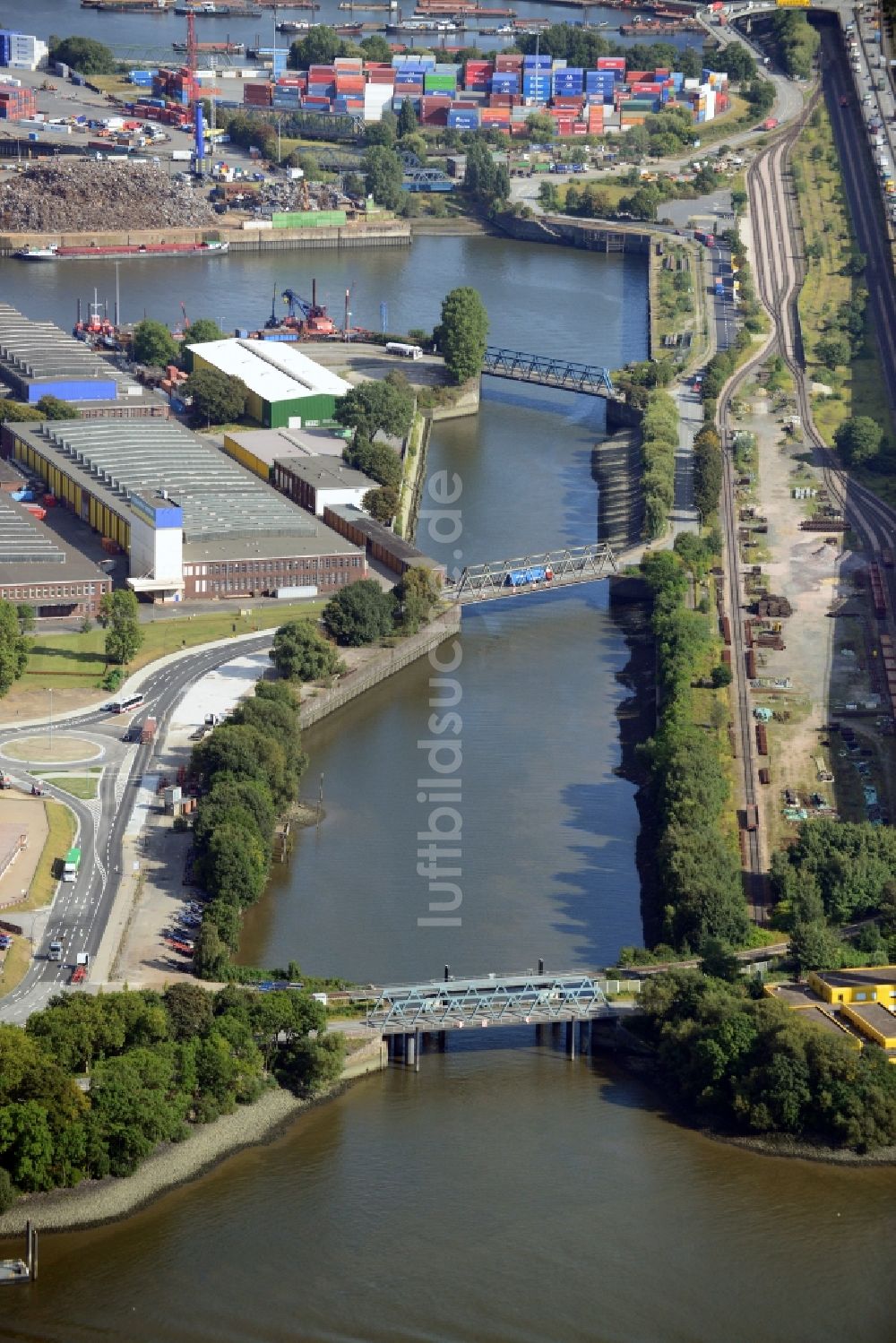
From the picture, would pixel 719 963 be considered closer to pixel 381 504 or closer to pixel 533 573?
pixel 533 573

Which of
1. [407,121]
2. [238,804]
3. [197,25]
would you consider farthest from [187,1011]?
[197,25]

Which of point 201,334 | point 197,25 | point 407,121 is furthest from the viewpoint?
point 197,25

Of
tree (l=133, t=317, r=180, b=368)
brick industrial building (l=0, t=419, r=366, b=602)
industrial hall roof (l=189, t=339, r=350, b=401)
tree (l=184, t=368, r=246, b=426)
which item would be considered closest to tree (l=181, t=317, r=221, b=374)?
industrial hall roof (l=189, t=339, r=350, b=401)

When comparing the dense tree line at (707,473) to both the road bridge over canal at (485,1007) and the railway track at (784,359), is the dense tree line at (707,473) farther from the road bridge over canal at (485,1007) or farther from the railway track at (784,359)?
the road bridge over canal at (485,1007)

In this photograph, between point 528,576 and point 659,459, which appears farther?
point 659,459

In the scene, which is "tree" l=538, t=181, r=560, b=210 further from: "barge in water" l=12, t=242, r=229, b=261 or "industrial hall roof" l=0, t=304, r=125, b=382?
"industrial hall roof" l=0, t=304, r=125, b=382

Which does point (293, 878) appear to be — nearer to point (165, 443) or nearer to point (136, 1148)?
point (136, 1148)

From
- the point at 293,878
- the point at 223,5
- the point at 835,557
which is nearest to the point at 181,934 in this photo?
the point at 293,878
